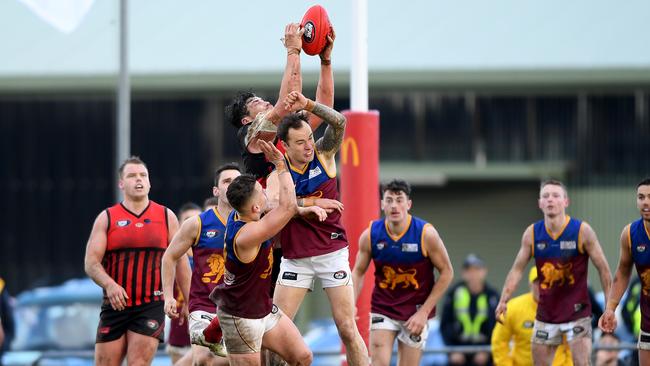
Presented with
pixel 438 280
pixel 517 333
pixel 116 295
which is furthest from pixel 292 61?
A: pixel 517 333

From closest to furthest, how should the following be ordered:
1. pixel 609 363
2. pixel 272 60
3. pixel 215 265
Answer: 1. pixel 215 265
2. pixel 609 363
3. pixel 272 60

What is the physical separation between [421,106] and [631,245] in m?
11.7

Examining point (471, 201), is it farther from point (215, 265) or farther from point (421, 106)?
point (215, 265)

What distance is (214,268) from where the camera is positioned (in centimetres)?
1121

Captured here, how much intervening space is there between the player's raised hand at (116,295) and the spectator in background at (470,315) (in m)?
5.64

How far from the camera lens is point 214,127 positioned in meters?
23.3

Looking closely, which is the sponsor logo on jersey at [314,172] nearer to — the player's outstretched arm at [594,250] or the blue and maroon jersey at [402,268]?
the blue and maroon jersey at [402,268]

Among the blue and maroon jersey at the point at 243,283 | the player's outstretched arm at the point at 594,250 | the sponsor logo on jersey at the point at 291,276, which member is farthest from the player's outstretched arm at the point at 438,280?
the blue and maroon jersey at the point at 243,283

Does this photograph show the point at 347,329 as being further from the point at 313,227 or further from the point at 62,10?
the point at 62,10

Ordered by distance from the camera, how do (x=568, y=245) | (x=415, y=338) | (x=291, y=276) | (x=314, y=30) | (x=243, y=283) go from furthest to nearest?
(x=568, y=245) < (x=415, y=338) < (x=291, y=276) < (x=314, y=30) < (x=243, y=283)

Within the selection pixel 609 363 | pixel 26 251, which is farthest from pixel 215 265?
pixel 26 251

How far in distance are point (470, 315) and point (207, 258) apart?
555cm

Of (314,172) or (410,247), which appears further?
(410,247)

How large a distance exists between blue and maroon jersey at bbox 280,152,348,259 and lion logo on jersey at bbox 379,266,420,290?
220cm
